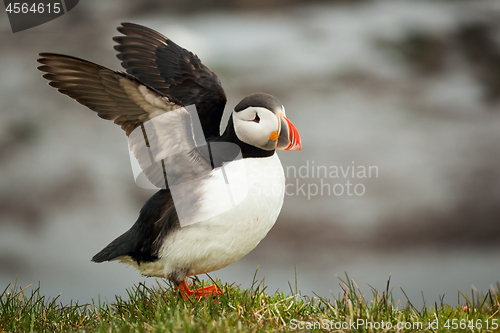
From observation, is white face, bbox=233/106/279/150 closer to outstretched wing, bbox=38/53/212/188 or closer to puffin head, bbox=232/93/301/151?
puffin head, bbox=232/93/301/151

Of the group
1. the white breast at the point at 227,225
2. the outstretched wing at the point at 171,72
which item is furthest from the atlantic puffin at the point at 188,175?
the outstretched wing at the point at 171,72

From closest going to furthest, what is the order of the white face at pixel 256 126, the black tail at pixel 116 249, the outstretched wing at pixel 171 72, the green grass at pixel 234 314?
the green grass at pixel 234 314 < the white face at pixel 256 126 < the black tail at pixel 116 249 < the outstretched wing at pixel 171 72

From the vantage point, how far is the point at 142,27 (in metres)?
3.68

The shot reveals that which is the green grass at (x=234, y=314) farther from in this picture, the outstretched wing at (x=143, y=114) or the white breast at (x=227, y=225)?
the outstretched wing at (x=143, y=114)

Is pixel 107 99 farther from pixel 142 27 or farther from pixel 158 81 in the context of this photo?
pixel 142 27

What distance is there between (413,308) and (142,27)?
Result: 3.35 metres

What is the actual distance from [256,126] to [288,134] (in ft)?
0.80

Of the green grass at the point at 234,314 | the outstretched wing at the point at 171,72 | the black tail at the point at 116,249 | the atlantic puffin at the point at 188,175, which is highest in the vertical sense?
the outstretched wing at the point at 171,72

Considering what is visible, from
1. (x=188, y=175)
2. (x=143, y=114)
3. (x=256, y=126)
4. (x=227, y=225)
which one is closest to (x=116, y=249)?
(x=188, y=175)

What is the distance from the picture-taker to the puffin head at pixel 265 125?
2787 mm

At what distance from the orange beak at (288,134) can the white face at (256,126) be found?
1.7 inches

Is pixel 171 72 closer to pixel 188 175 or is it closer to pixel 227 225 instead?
pixel 188 175

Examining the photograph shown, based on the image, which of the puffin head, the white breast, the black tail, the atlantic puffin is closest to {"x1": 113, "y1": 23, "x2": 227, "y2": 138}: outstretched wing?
A: the atlantic puffin

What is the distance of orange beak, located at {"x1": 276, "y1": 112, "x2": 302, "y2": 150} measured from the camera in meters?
2.79
